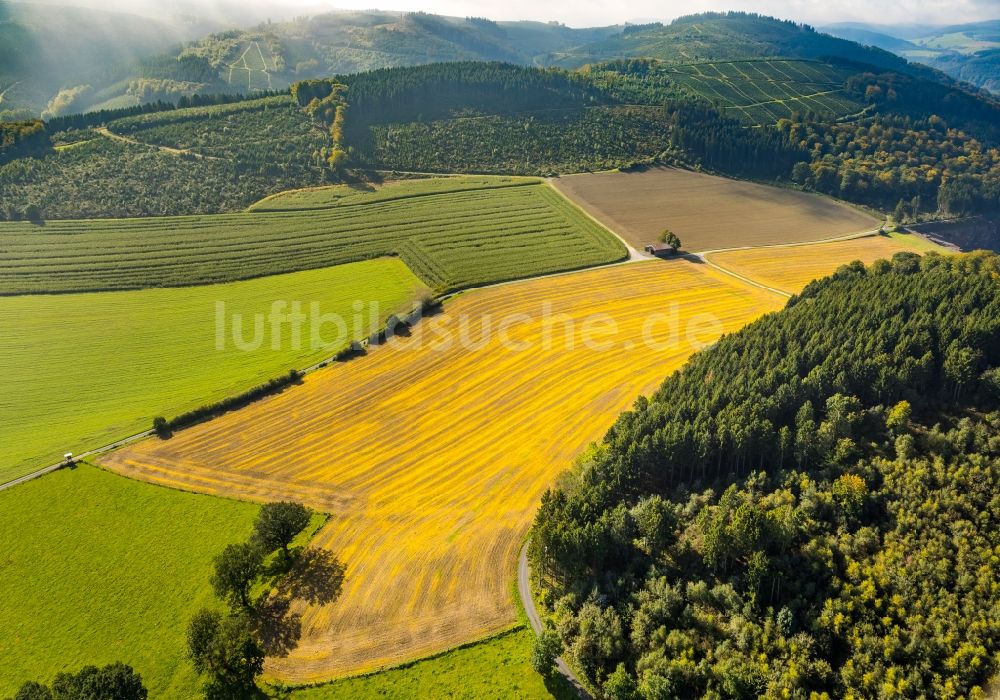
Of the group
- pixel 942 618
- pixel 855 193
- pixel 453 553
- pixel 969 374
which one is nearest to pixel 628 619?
pixel 453 553

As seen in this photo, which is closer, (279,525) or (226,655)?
(226,655)

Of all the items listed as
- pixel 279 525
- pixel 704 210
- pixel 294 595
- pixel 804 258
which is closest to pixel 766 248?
pixel 804 258

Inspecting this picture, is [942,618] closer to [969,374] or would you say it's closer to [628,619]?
[628,619]

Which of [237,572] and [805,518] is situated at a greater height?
[805,518]

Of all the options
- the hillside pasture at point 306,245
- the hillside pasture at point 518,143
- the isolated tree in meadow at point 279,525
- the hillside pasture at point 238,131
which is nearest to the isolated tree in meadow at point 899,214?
the hillside pasture at point 518,143

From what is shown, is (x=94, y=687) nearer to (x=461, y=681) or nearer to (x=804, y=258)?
(x=461, y=681)

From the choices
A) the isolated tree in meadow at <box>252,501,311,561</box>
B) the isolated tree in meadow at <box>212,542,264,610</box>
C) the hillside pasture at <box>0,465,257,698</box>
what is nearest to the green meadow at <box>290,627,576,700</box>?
the isolated tree in meadow at <box>212,542,264,610</box>

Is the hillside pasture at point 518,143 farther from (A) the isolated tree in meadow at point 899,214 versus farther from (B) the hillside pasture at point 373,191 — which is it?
(A) the isolated tree in meadow at point 899,214
